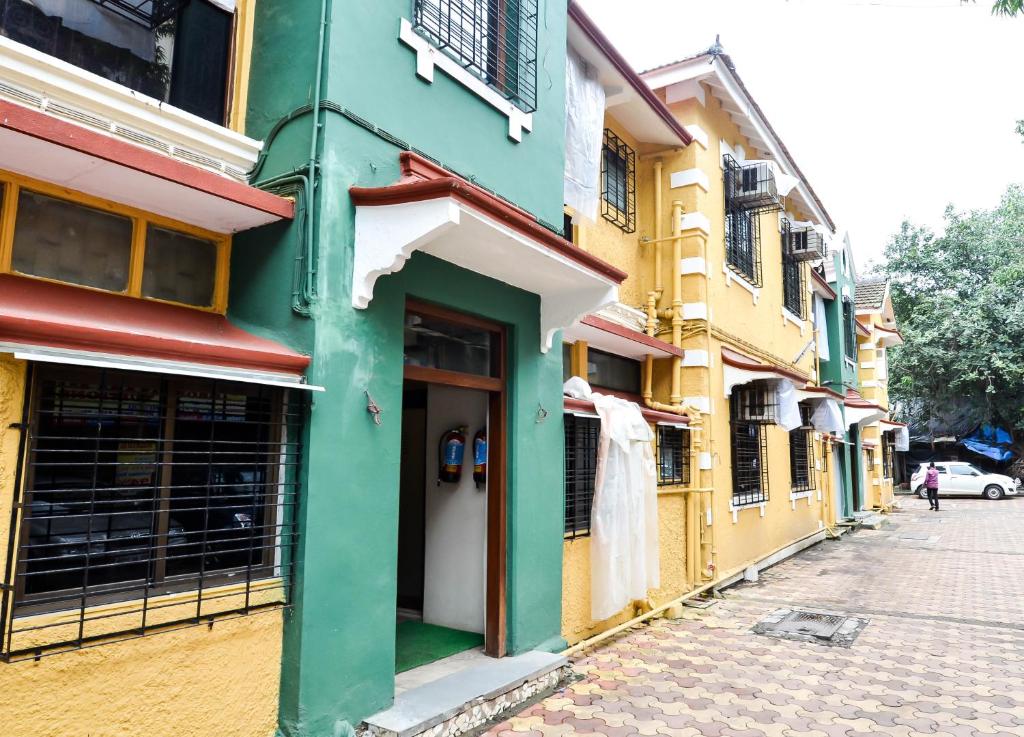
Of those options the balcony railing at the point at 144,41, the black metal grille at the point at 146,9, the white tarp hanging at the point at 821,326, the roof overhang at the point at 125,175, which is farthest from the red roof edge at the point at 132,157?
the white tarp hanging at the point at 821,326

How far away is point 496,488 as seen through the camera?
18.5 ft

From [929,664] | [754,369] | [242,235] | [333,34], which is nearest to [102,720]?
[242,235]

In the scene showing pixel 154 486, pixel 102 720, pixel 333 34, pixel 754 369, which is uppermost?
pixel 333 34

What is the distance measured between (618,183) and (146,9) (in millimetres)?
6406

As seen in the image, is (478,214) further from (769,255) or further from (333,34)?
(769,255)

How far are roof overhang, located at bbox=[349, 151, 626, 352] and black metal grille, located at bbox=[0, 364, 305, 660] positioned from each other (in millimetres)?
1041

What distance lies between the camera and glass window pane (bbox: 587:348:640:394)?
8445mm

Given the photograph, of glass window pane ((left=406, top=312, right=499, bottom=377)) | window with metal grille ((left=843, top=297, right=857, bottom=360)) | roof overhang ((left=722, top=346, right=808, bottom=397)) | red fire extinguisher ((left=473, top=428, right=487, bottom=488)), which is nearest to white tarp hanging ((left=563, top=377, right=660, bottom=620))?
red fire extinguisher ((left=473, top=428, right=487, bottom=488))

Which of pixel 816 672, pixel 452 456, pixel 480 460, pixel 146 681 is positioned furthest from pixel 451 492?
pixel 816 672

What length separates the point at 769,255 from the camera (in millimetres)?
13016

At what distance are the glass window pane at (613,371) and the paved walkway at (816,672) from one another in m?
2.91

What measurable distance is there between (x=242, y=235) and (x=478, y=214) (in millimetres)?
1533

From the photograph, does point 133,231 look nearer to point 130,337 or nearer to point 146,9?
point 130,337

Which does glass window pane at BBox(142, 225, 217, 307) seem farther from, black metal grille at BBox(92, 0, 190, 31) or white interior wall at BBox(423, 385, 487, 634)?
white interior wall at BBox(423, 385, 487, 634)
